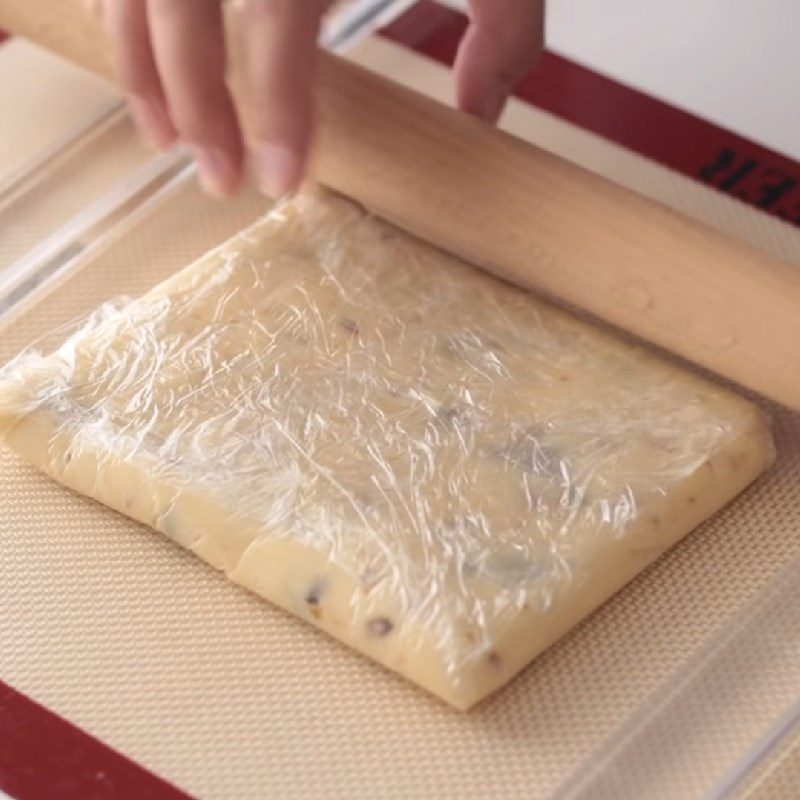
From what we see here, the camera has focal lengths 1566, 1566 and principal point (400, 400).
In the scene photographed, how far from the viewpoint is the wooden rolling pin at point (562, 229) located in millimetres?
1169

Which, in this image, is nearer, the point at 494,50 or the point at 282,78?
the point at 282,78

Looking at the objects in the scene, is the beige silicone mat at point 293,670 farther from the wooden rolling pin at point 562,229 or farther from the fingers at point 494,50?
the fingers at point 494,50

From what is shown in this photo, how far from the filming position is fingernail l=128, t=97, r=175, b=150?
3.96 feet

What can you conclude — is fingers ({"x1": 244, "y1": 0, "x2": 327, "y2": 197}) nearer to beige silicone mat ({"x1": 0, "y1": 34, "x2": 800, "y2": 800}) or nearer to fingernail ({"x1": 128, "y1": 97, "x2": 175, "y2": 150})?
fingernail ({"x1": 128, "y1": 97, "x2": 175, "y2": 150})

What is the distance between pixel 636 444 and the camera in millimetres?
1146

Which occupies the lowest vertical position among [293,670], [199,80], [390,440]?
[293,670]

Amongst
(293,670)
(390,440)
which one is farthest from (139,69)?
(293,670)

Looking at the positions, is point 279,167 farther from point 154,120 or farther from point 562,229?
point 562,229

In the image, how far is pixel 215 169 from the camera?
46.7 inches

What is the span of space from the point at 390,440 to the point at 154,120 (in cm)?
32

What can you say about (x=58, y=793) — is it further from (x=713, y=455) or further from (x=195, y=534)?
(x=713, y=455)

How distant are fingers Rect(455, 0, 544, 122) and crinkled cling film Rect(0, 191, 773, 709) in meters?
0.18

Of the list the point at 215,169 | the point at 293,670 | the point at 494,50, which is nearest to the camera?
the point at 293,670

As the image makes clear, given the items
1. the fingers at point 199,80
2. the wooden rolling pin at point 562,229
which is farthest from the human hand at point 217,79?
the wooden rolling pin at point 562,229
